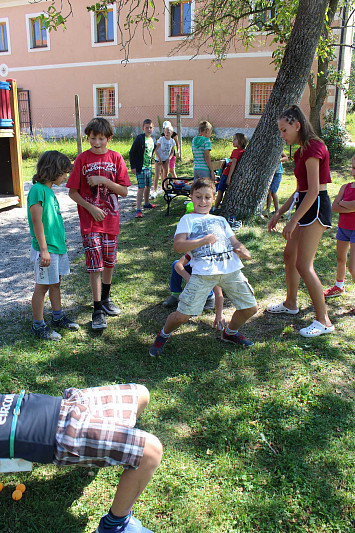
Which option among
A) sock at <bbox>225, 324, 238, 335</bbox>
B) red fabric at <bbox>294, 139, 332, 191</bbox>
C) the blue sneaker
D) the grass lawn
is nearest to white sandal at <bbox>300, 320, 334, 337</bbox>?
the grass lawn

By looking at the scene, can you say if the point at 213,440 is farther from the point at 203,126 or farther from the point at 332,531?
the point at 203,126

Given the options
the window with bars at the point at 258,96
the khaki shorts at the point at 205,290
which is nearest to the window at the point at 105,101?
the window with bars at the point at 258,96

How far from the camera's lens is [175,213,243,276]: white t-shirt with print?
3197 millimetres

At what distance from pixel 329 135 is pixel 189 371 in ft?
43.9

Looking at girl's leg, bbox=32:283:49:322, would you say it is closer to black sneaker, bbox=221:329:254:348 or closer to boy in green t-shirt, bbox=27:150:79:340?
boy in green t-shirt, bbox=27:150:79:340

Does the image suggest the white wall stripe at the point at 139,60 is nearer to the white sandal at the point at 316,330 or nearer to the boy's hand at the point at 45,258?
the boy's hand at the point at 45,258

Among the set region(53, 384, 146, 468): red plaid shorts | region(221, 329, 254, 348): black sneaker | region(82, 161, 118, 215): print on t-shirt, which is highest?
region(82, 161, 118, 215): print on t-shirt

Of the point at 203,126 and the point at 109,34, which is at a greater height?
the point at 109,34

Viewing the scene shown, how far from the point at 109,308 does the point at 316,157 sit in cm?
232

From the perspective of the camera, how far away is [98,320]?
156 inches

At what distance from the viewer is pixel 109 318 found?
4.23 metres

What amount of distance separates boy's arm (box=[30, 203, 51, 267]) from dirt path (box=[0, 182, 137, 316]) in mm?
1108

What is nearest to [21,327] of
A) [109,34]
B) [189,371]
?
[189,371]

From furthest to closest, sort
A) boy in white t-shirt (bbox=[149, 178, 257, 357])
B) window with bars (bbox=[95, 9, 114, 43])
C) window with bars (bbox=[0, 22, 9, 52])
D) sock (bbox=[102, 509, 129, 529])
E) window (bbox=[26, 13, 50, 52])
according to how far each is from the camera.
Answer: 1. window with bars (bbox=[0, 22, 9, 52])
2. window (bbox=[26, 13, 50, 52])
3. window with bars (bbox=[95, 9, 114, 43])
4. boy in white t-shirt (bbox=[149, 178, 257, 357])
5. sock (bbox=[102, 509, 129, 529])
